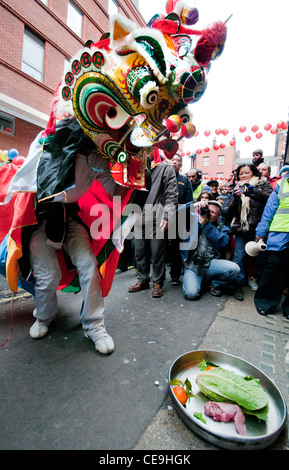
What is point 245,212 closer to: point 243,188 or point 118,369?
point 243,188

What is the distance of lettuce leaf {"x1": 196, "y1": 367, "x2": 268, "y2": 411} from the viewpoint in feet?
3.67

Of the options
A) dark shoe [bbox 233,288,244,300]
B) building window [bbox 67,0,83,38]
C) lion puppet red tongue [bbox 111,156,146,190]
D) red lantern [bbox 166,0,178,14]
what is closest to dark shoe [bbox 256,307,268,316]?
dark shoe [bbox 233,288,244,300]

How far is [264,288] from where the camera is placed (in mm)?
2555

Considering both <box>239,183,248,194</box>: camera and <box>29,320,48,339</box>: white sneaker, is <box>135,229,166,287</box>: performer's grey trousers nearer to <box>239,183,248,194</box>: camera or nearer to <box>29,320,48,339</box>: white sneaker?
<box>239,183,248,194</box>: camera

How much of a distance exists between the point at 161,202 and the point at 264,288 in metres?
1.56

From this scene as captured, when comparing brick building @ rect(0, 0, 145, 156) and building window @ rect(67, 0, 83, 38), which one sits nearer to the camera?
brick building @ rect(0, 0, 145, 156)

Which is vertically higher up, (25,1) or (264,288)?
(25,1)

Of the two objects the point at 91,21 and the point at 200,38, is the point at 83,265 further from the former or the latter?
the point at 91,21

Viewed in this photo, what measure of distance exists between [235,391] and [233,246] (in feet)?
9.21

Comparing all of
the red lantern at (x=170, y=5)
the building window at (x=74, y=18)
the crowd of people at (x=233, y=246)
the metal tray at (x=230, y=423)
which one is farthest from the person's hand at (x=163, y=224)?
the building window at (x=74, y=18)

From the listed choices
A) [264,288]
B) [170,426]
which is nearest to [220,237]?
[264,288]

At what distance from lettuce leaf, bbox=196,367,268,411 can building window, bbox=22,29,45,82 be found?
38.1 ft

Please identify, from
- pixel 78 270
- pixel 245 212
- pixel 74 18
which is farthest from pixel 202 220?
pixel 74 18

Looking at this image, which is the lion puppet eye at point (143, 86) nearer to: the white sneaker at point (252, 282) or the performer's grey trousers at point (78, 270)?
the performer's grey trousers at point (78, 270)
